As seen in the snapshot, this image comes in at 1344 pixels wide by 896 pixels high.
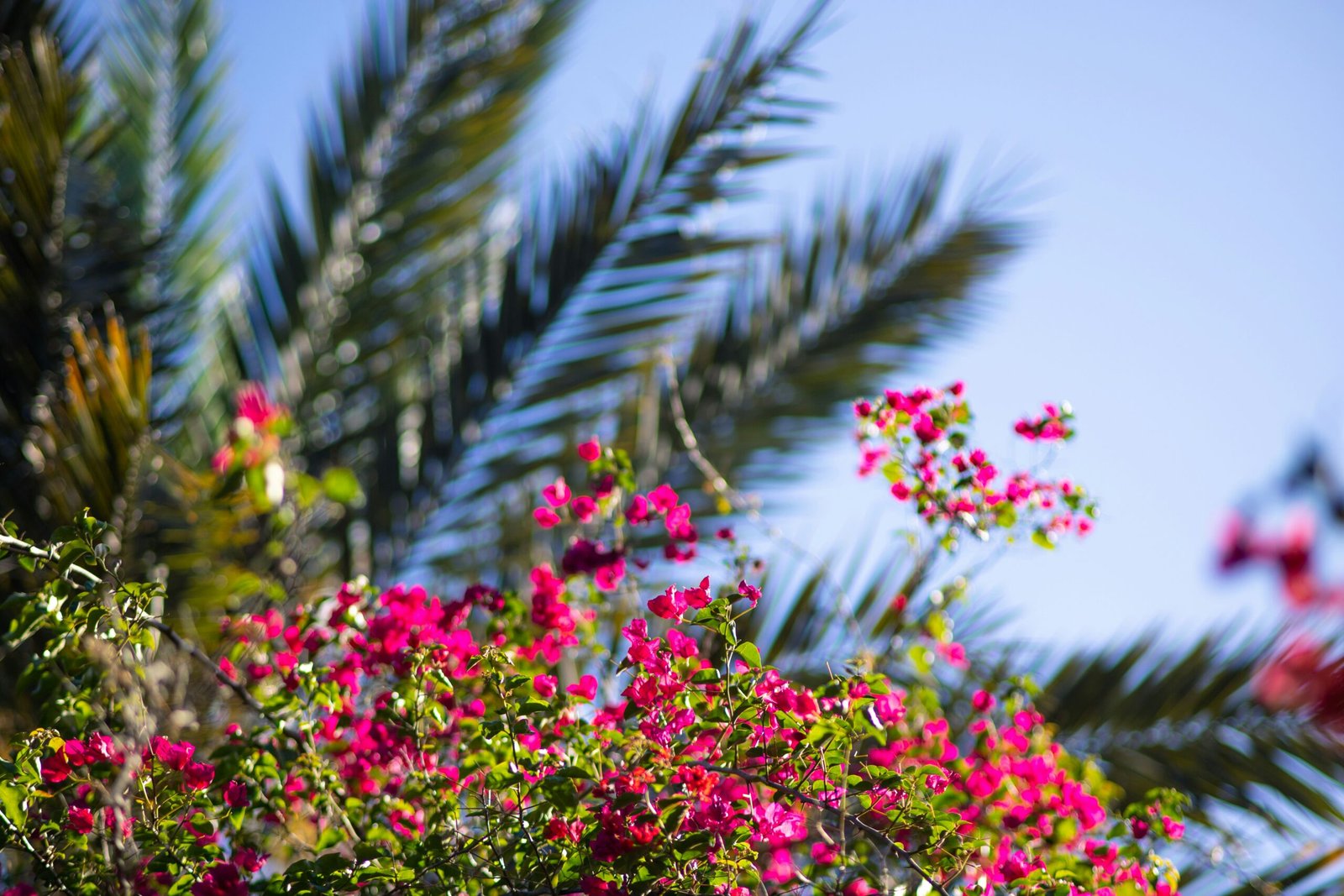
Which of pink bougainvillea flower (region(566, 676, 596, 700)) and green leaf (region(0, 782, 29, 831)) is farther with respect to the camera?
pink bougainvillea flower (region(566, 676, 596, 700))

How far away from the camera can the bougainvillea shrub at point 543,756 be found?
4.30ft

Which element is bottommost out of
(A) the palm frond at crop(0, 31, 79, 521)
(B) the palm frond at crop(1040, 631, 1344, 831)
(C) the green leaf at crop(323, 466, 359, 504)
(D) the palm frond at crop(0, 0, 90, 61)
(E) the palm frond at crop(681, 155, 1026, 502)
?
(B) the palm frond at crop(1040, 631, 1344, 831)

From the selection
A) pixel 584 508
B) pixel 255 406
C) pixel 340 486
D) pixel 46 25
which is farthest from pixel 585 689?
pixel 46 25

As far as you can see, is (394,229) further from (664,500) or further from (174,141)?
(664,500)

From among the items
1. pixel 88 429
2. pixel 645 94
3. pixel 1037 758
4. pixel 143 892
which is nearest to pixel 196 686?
pixel 88 429

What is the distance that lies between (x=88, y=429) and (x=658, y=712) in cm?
140

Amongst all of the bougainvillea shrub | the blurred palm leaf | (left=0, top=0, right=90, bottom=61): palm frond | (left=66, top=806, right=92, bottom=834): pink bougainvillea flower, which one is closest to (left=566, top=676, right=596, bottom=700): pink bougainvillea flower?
the bougainvillea shrub

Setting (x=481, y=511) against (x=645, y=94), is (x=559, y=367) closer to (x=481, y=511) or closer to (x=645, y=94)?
(x=481, y=511)

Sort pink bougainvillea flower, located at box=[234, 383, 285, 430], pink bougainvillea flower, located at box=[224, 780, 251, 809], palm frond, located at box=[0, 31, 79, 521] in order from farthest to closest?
1. palm frond, located at box=[0, 31, 79, 521]
2. pink bougainvillea flower, located at box=[234, 383, 285, 430]
3. pink bougainvillea flower, located at box=[224, 780, 251, 809]

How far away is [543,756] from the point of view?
4.68 ft

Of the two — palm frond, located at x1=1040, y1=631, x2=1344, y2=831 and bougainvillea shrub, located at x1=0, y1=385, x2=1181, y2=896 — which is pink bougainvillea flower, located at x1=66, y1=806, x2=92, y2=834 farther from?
palm frond, located at x1=1040, y1=631, x2=1344, y2=831

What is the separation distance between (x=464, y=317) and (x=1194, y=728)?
2.68 meters

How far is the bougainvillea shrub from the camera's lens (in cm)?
131

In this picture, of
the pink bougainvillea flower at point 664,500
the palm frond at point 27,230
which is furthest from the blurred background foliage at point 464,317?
the pink bougainvillea flower at point 664,500
